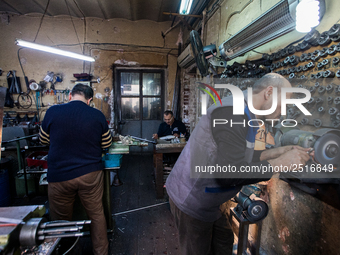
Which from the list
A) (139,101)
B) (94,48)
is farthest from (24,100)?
(139,101)

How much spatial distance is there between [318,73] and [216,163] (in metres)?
0.90

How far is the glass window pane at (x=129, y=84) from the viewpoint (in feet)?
17.1

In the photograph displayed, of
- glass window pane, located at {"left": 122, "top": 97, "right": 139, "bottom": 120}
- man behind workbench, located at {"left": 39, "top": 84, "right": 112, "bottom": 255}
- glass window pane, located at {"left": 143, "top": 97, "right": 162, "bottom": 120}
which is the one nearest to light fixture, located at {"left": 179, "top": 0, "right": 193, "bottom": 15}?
man behind workbench, located at {"left": 39, "top": 84, "right": 112, "bottom": 255}

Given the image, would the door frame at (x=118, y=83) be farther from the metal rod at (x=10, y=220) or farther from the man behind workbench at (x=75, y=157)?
the metal rod at (x=10, y=220)

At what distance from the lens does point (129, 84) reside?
524cm

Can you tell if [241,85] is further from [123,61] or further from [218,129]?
[123,61]

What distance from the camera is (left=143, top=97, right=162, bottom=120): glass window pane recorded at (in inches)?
213

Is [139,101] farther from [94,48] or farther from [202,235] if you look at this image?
[202,235]

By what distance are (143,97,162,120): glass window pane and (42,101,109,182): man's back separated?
12.0ft

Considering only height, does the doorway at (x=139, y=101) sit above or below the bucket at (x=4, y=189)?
above

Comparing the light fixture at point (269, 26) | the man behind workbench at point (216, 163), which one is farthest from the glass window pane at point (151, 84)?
the man behind workbench at point (216, 163)

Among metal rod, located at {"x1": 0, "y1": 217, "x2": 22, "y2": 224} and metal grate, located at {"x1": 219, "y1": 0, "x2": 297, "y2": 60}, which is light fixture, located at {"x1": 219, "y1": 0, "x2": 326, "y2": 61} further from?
metal rod, located at {"x1": 0, "y1": 217, "x2": 22, "y2": 224}

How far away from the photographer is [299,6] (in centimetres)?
115

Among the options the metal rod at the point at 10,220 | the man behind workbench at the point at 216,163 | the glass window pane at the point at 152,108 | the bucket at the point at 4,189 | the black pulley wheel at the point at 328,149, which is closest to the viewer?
the metal rod at the point at 10,220
